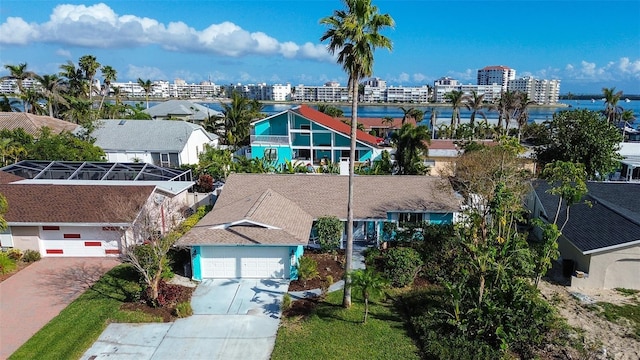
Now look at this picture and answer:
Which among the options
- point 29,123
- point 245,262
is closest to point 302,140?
point 245,262

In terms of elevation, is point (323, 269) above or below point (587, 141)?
below

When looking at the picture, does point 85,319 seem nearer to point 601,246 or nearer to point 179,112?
point 601,246

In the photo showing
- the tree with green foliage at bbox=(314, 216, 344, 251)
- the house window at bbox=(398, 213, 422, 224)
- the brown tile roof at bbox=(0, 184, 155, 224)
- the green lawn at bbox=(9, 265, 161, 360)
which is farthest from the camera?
the house window at bbox=(398, 213, 422, 224)

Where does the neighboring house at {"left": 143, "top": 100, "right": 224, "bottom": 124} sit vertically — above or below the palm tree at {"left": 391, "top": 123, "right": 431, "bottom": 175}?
above

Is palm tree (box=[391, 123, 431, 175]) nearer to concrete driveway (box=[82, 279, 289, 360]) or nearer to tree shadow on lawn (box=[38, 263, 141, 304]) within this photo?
concrete driveway (box=[82, 279, 289, 360])

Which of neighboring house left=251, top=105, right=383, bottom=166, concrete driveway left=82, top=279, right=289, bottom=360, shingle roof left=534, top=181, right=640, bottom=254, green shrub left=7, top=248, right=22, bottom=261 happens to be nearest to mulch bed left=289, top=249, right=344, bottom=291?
concrete driveway left=82, top=279, right=289, bottom=360

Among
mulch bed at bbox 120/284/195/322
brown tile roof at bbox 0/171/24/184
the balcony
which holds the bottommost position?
mulch bed at bbox 120/284/195/322
